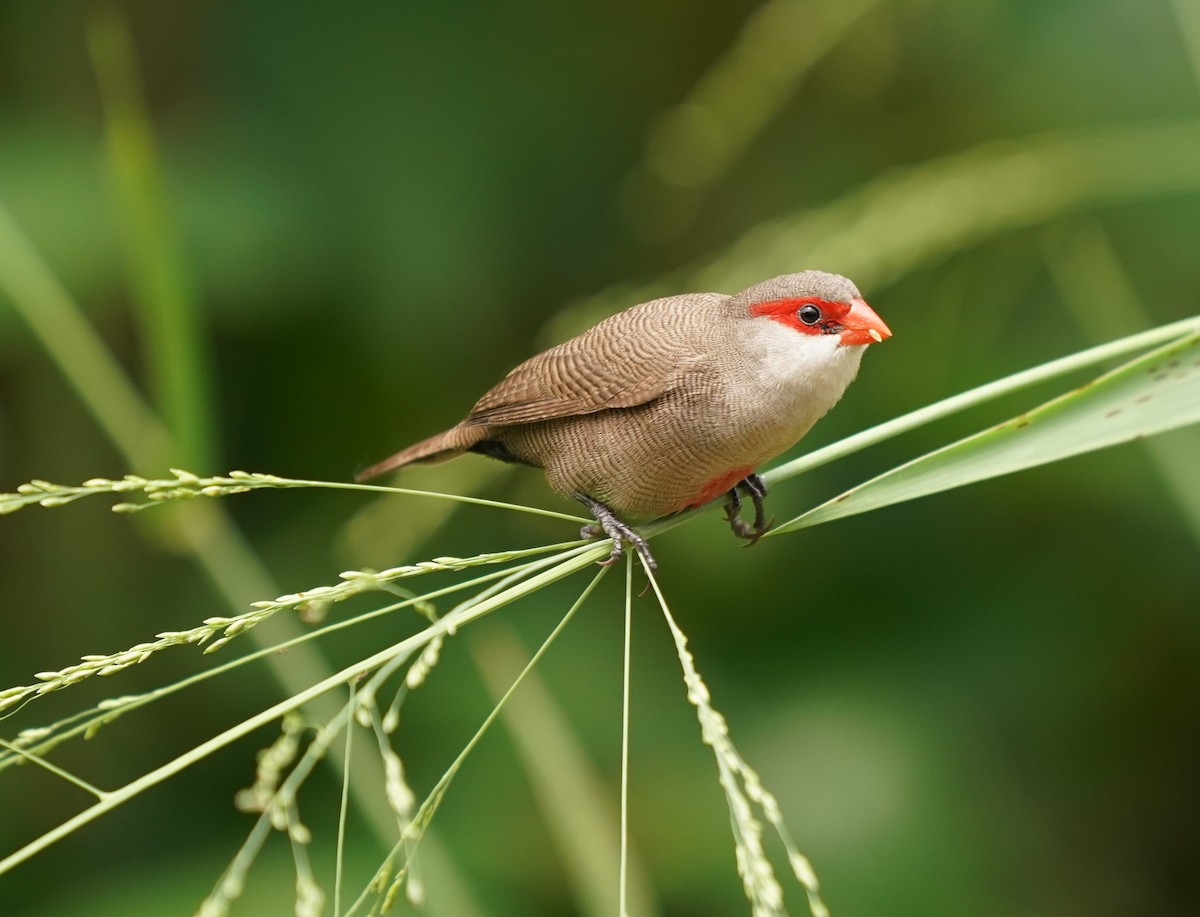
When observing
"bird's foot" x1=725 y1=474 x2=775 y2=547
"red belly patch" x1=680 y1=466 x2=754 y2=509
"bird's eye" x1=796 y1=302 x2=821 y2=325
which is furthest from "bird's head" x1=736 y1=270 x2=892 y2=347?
"bird's foot" x1=725 y1=474 x2=775 y2=547

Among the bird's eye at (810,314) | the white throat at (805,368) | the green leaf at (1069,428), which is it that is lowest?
the green leaf at (1069,428)

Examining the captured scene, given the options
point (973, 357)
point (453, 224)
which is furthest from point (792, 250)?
point (453, 224)

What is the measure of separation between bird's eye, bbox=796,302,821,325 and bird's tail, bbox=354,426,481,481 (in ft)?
2.28

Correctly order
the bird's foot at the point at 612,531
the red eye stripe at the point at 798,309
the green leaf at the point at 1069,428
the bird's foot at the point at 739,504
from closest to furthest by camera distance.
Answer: the green leaf at the point at 1069,428 → the bird's foot at the point at 612,531 → the red eye stripe at the point at 798,309 → the bird's foot at the point at 739,504

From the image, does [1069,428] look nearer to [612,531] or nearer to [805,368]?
[805,368]

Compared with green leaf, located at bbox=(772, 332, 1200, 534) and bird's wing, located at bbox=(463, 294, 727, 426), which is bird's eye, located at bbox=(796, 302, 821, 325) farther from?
green leaf, located at bbox=(772, 332, 1200, 534)

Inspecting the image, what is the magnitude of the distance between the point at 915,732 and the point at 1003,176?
5.28 ft

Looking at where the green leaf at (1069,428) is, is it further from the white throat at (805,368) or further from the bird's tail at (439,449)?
the bird's tail at (439,449)

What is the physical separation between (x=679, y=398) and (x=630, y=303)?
1.19 meters

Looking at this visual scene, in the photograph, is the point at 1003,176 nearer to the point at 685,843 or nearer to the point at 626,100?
the point at 685,843

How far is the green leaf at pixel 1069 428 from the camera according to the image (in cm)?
167

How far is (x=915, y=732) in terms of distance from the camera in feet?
11.6

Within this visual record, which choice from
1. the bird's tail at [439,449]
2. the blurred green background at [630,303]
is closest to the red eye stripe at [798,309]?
the blurred green background at [630,303]

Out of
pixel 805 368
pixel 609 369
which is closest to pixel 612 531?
pixel 609 369
